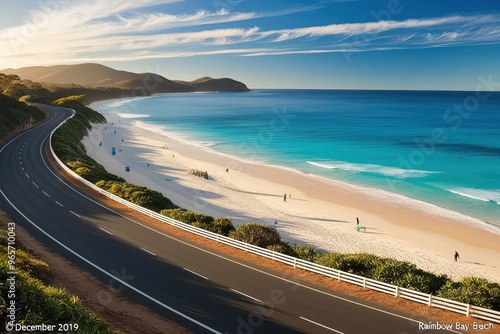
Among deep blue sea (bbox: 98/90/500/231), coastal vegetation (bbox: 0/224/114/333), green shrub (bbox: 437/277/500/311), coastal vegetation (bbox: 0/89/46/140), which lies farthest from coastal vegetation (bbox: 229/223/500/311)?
coastal vegetation (bbox: 0/89/46/140)

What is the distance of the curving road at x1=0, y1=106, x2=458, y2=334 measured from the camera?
15.5m

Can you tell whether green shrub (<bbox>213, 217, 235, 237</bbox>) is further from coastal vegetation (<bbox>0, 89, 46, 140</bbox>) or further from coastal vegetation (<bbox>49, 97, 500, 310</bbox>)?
coastal vegetation (<bbox>0, 89, 46, 140</bbox>)

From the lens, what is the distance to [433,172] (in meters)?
60.3

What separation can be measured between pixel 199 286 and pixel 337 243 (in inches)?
729

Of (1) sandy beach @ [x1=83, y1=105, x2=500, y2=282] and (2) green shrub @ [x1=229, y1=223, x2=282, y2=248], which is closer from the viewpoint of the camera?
(2) green shrub @ [x1=229, y1=223, x2=282, y2=248]

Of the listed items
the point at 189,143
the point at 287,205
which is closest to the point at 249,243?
the point at 287,205

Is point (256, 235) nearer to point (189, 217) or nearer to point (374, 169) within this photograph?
point (189, 217)

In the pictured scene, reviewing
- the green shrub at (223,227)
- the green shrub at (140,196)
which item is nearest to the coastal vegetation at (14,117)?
the green shrub at (140,196)

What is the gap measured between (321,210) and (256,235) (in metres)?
19.4

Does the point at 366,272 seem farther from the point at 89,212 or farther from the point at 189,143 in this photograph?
the point at 189,143

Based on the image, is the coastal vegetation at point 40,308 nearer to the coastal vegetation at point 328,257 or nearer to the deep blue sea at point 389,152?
the coastal vegetation at point 328,257

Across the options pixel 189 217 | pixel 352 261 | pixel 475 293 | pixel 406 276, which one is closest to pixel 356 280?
pixel 352 261

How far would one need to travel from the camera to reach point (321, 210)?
141 feet

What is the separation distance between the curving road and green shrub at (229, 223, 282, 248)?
298cm
